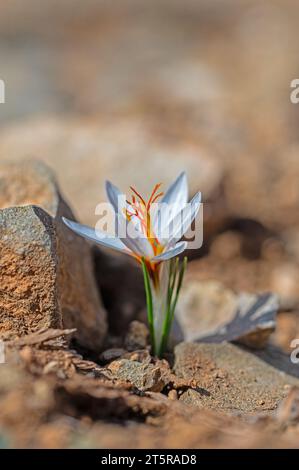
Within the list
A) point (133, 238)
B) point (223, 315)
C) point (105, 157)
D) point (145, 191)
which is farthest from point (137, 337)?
point (105, 157)

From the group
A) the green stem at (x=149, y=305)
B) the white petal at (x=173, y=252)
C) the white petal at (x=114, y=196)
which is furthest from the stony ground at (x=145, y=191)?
the white petal at (x=173, y=252)

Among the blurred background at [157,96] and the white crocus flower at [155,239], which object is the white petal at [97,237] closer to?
the white crocus flower at [155,239]

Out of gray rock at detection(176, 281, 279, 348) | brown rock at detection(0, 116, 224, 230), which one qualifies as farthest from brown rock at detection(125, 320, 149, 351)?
brown rock at detection(0, 116, 224, 230)

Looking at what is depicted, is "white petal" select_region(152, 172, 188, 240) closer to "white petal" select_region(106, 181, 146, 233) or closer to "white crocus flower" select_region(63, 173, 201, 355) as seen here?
"white crocus flower" select_region(63, 173, 201, 355)

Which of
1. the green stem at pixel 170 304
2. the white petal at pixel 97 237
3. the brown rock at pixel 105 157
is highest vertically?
the brown rock at pixel 105 157

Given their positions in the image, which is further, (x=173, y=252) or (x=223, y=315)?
(x=223, y=315)

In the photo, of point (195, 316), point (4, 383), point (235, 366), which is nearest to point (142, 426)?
point (4, 383)

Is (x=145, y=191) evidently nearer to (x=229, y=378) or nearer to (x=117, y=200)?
(x=117, y=200)
